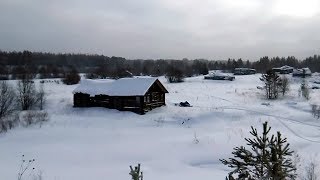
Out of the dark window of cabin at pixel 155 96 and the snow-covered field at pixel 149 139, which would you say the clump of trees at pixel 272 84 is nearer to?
the snow-covered field at pixel 149 139

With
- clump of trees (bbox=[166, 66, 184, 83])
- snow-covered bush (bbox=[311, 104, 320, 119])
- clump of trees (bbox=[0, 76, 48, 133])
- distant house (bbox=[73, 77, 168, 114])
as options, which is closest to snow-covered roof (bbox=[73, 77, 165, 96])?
distant house (bbox=[73, 77, 168, 114])

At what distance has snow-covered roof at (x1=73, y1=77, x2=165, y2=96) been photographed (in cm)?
4051

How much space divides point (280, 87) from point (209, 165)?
36.5 meters

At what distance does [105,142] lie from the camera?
2934 centimetres

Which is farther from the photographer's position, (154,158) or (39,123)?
(39,123)

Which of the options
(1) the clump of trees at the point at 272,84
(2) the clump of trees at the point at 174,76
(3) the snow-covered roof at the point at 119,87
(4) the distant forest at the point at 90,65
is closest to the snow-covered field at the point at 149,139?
(3) the snow-covered roof at the point at 119,87

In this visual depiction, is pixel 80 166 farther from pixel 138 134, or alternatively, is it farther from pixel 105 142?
pixel 138 134

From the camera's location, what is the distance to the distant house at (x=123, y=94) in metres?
40.4

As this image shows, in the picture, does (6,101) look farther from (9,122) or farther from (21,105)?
(9,122)

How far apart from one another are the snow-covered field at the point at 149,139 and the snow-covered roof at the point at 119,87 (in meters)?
2.18

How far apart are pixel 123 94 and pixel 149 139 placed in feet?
40.0

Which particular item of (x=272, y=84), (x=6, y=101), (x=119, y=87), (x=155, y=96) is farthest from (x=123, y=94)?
(x=272, y=84)

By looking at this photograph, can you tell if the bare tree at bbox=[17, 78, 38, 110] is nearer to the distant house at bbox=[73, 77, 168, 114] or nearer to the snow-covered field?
the snow-covered field

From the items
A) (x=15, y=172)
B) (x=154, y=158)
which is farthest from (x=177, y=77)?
(x=15, y=172)
